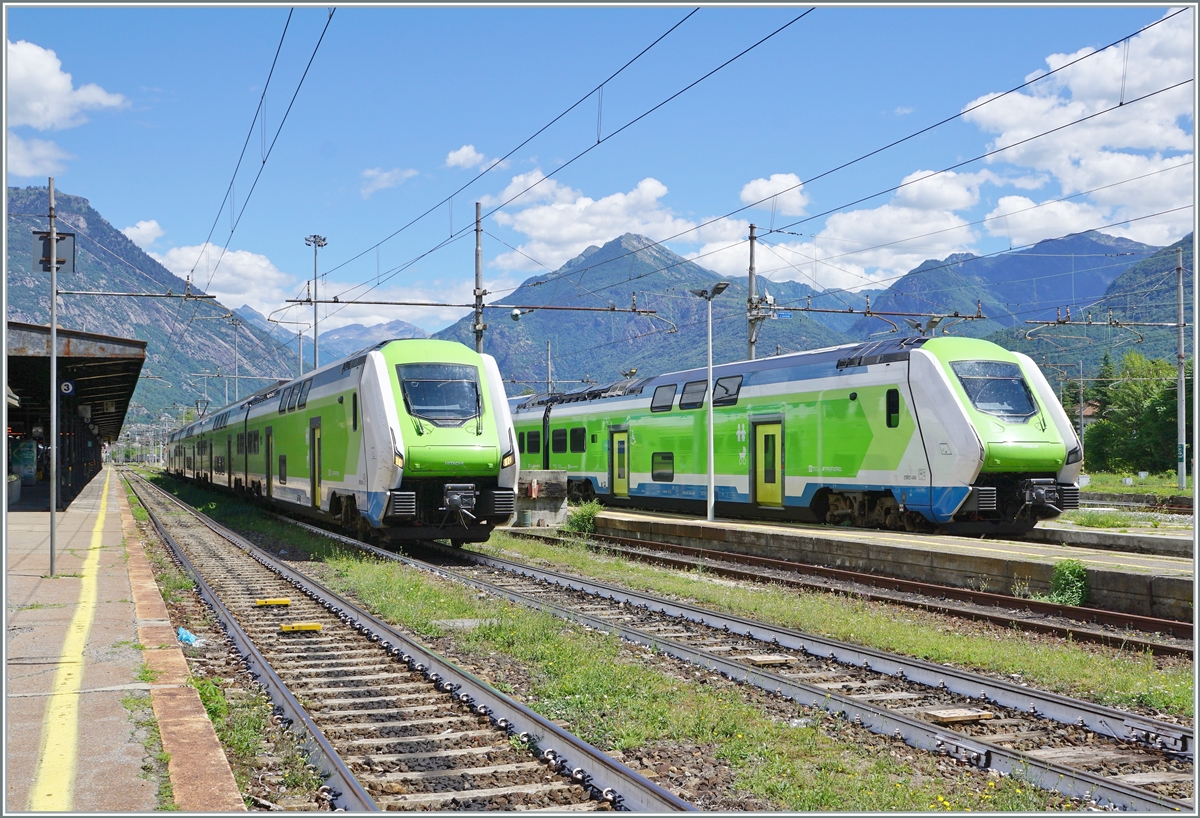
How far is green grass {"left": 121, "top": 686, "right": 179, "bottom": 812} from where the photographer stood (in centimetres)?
497

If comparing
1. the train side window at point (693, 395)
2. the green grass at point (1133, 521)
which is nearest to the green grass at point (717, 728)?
the train side window at point (693, 395)

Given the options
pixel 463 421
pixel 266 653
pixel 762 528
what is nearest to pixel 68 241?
pixel 463 421

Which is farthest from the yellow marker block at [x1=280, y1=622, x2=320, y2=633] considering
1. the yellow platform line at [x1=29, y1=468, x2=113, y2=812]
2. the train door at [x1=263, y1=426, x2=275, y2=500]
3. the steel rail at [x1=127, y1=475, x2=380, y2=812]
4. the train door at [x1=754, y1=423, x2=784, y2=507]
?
the train door at [x1=263, y1=426, x2=275, y2=500]

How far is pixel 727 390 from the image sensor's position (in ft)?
68.8

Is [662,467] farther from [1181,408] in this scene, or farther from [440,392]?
[1181,408]

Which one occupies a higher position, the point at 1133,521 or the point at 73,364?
the point at 73,364

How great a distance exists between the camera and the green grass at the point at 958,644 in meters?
7.53

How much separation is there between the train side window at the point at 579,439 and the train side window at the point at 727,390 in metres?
6.52

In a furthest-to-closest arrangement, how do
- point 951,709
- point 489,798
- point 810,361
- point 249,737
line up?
point 810,361 < point 951,709 < point 249,737 < point 489,798

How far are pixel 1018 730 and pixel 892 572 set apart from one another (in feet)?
25.3

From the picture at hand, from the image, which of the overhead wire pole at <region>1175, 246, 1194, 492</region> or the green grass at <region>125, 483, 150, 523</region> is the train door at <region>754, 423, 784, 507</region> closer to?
the green grass at <region>125, 483, 150, 523</region>

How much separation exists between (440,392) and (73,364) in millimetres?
13747

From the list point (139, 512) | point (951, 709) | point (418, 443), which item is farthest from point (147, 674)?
point (139, 512)

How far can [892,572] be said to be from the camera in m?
14.3
